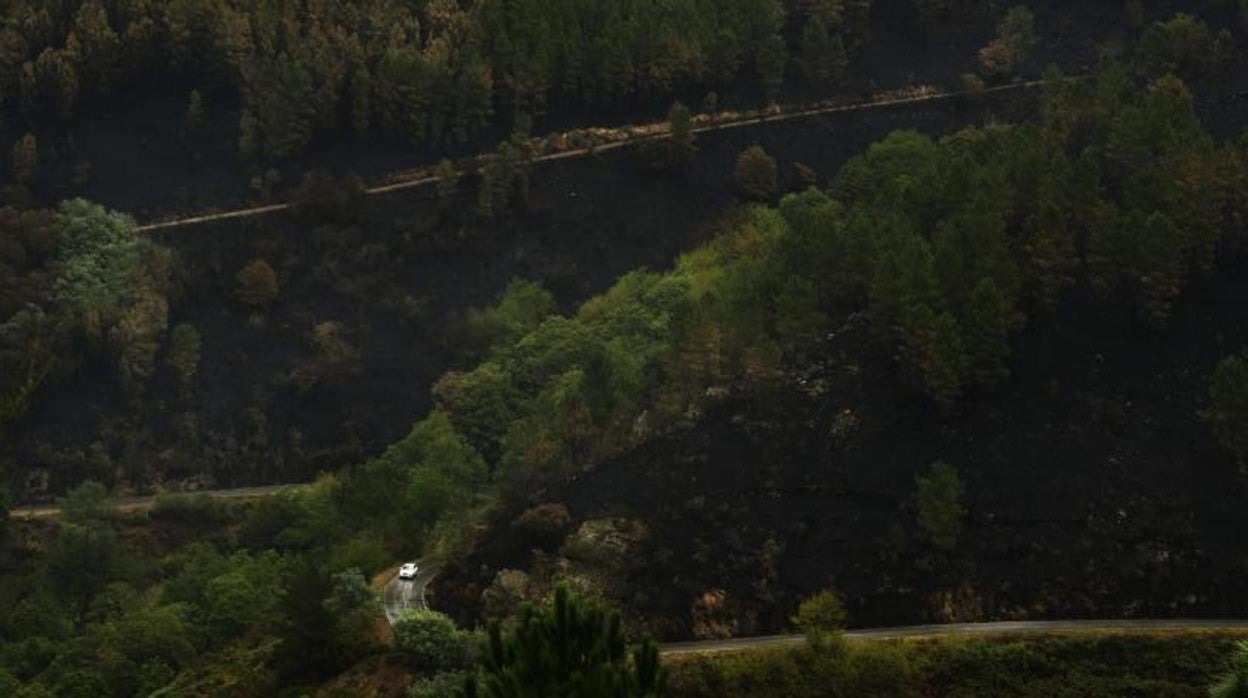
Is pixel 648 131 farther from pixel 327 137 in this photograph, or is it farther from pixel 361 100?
pixel 327 137

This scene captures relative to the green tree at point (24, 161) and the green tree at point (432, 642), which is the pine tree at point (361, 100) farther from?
the green tree at point (432, 642)

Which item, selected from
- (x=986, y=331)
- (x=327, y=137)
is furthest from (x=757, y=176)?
(x=986, y=331)

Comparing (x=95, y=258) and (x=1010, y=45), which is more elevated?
(x=1010, y=45)

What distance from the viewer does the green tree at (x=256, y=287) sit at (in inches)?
4262

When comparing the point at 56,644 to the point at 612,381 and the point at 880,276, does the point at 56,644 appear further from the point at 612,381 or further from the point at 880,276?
the point at 880,276

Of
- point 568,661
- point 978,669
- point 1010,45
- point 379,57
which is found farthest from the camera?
point 1010,45

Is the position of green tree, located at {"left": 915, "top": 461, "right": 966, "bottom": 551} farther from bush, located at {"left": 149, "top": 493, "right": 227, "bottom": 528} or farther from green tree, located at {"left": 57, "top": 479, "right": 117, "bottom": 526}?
green tree, located at {"left": 57, "top": 479, "right": 117, "bottom": 526}

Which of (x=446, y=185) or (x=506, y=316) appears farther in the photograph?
(x=446, y=185)

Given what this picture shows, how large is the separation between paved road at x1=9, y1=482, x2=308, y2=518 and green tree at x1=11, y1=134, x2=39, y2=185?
31.2 meters

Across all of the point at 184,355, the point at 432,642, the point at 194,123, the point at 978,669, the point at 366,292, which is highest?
the point at 194,123

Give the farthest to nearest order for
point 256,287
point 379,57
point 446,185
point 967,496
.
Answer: point 379,57 → point 446,185 → point 256,287 → point 967,496

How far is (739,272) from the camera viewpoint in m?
90.7

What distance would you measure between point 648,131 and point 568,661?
85787 millimetres

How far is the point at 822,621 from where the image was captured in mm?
65062
